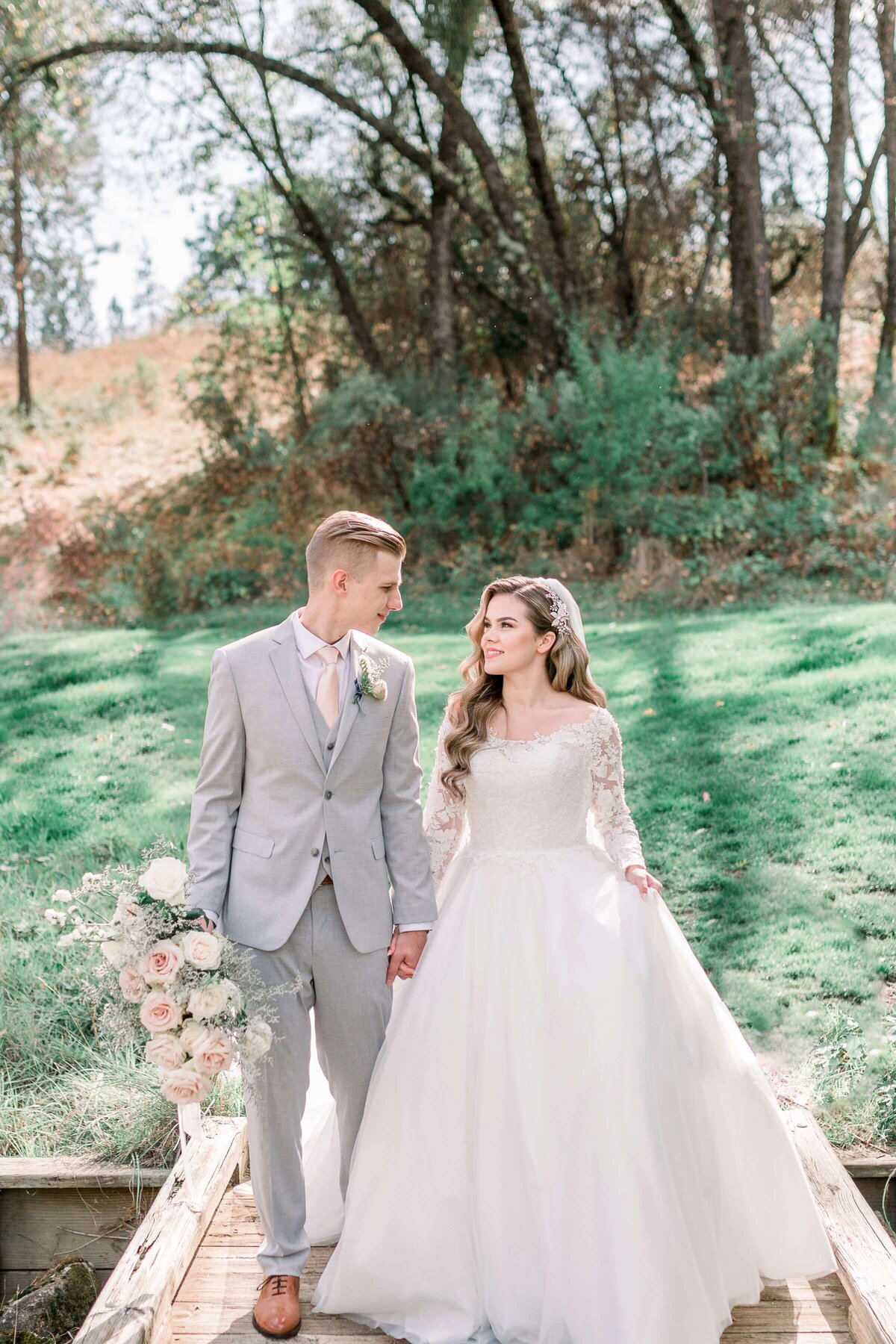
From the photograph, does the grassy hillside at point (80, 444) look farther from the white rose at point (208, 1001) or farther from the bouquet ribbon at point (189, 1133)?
the white rose at point (208, 1001)

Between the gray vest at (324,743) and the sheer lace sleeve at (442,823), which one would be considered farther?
the sheer lace sleeve at (442,823)

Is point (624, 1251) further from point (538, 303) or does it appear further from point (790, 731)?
point (538, 303)

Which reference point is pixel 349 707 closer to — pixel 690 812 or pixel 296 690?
pixel 296 690

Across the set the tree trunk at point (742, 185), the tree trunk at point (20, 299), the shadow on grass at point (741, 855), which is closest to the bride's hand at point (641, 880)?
the shadow on grass at point (741, 855)

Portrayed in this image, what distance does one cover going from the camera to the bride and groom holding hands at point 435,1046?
298 centimetres

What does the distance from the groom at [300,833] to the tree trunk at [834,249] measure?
37.6 feet

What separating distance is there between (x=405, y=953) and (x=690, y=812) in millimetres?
3829

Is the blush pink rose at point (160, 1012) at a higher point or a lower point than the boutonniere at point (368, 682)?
lower

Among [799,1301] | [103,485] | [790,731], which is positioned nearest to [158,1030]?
[799,1301]

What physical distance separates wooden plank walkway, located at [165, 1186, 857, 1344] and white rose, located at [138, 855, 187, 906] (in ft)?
4.26

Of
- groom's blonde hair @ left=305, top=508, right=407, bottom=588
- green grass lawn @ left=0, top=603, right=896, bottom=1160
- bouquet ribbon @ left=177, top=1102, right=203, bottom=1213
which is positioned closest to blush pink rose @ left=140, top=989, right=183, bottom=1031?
bouquet ribbon @ left=177, top=1102, right=203, bottom=1213

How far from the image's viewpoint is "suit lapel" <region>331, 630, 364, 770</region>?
3137 mm

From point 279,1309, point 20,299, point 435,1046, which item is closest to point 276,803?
point 435,1046

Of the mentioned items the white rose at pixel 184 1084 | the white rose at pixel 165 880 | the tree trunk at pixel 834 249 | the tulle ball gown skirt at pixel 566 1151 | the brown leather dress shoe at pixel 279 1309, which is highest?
the tree trunk at pixel 834 249
